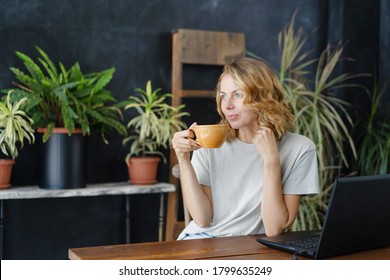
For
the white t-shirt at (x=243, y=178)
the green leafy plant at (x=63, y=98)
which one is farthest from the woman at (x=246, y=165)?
the green leafy plant at (x=63, y=98)

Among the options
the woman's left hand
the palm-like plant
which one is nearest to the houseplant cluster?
the palm-like plant

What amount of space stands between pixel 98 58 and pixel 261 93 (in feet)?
5.59

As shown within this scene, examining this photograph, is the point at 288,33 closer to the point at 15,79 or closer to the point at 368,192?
the point at 15,79

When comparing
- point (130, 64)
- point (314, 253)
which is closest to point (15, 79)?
point (130, 64)

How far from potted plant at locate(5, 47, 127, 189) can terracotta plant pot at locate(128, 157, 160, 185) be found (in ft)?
0.95

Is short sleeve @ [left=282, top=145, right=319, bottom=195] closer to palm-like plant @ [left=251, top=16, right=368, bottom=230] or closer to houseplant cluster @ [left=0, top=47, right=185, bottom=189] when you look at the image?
houseplant cluster @ [left=0, top=47, right=185, bottom=189]

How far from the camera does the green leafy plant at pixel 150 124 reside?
3484 mm

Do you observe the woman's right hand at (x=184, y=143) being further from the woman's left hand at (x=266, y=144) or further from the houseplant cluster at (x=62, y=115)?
A: the houseplant cluster at (x=62, y=115)

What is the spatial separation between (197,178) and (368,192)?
2.84 feet

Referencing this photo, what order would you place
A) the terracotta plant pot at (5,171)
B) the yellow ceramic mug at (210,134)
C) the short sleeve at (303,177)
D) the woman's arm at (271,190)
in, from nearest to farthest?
1. the yellow ceramic mug at (210,134)
2. the woman's arm at (271,190)
3. the short sleeve at (303,177)
4. the terracotta plant pot at (5,171)

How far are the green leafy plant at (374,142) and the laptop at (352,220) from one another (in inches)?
87.2

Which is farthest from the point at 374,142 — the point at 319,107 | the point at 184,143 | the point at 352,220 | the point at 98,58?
the point at 352,220

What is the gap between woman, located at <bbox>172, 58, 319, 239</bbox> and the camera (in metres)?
2.16

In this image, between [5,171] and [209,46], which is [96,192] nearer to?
[5,171]
